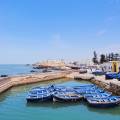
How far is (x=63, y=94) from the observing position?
129 feet

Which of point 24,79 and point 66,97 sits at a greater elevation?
point 24,79

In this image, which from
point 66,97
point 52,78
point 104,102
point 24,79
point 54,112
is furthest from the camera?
point 52,78

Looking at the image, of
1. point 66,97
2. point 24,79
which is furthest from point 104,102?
point 24,79

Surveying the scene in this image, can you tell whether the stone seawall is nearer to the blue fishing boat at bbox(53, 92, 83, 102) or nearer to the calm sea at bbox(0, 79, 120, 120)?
the blue fishing boat at bbox(53, 92, 83, 102)

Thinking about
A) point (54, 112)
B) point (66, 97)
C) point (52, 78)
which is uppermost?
point (52, 78)

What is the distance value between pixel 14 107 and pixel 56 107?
5.58 m

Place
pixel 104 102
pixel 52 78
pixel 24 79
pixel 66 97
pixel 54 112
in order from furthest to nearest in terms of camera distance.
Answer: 1. pixel 52 78
2. pixel 24 79
3. pixel 66 97
4. pixel 104 102
5. pixel 54 112

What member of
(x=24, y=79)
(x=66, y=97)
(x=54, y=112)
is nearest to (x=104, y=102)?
(x=66, y=97)

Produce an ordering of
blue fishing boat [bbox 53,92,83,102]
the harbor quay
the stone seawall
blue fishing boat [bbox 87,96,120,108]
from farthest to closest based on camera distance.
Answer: the stone seawall, the harbor quay, blue fishing boat [bbox 53,92,83,102], blue fishing boat [bbox 87,96,120,108]

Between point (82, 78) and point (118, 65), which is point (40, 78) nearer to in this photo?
point (82, 78)

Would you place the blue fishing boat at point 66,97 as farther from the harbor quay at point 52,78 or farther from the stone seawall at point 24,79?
the stone seawall at point 24,79

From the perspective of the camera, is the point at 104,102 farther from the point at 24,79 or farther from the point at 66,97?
the point at 24,79

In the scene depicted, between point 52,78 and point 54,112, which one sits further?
point 52,78

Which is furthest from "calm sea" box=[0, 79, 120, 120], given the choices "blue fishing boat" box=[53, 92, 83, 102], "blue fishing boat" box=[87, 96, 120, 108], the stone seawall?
the stone seawall
